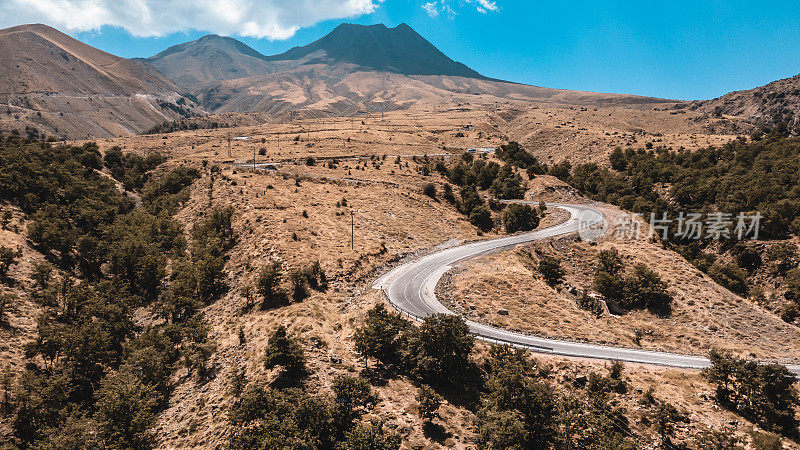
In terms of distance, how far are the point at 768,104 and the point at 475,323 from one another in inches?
8453

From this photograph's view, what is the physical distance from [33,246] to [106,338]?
25.3m

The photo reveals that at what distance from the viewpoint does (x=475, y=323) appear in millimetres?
39562

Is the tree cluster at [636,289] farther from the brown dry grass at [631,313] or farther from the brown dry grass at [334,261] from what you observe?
the brown dry grass at [334,261]

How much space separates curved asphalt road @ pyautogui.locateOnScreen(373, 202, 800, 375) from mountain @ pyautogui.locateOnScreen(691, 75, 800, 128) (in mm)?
152131

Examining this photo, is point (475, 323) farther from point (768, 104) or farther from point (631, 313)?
point (768, 104)

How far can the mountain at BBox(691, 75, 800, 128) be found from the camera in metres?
141

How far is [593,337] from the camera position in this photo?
127 ft

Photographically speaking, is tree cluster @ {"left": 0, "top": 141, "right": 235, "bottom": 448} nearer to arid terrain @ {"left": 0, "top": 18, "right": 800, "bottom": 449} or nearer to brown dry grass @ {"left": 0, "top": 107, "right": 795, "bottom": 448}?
arid terrain @ {"left": 0, "top": 18, "right": 800, "bottom": 449}

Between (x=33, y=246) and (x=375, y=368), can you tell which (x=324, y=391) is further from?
(x=33, y=246)

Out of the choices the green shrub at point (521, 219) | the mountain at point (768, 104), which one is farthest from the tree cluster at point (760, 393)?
the mountain at point (768, 104)

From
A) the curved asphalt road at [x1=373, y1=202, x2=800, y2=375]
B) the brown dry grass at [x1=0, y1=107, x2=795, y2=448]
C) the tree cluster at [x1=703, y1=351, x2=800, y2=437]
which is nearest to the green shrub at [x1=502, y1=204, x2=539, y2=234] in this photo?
the curved asphalt road at [x1=373, y1=202, x2=800, y2=375]

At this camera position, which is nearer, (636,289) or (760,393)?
(760,393)

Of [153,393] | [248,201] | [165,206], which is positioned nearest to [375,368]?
[153,393]

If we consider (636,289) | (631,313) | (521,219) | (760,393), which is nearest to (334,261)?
(521,219)
